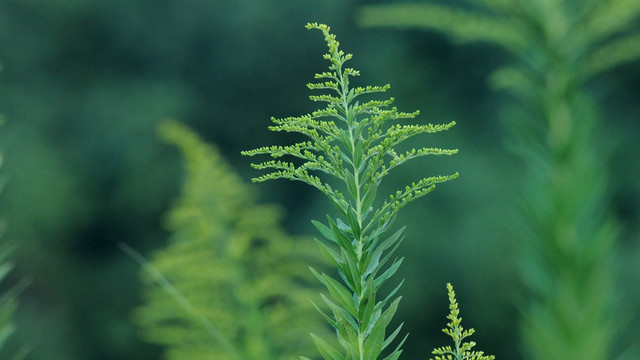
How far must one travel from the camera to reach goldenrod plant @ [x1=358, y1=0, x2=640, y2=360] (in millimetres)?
876

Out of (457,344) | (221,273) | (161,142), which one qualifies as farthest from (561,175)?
(161,142)

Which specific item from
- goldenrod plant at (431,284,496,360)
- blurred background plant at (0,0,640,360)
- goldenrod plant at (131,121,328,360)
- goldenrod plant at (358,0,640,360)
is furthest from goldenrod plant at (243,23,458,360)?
blurred background plant at (0,0,640,360)

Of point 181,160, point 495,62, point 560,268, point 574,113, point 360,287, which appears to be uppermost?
point 495,62

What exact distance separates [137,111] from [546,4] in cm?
832

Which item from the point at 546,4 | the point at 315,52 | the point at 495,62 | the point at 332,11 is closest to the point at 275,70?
the point at 315,52

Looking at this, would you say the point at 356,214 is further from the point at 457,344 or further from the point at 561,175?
the point at 561,175

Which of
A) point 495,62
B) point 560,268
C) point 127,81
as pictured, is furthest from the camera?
point 127,81

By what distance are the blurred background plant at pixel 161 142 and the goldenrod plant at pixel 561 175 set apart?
240 inches

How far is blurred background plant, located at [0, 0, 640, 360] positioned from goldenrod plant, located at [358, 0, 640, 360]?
610 centimetres

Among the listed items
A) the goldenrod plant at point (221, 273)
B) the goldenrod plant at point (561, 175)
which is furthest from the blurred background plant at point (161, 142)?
the goldenrod plant at point (561, 175)

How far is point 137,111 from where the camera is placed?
8.94m

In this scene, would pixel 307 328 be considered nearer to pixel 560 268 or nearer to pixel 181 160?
pixel 560 268

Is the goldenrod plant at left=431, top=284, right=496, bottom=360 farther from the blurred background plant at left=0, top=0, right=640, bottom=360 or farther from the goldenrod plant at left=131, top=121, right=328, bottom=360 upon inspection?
the blurred background plant at left=0, top=0, right=640, bottom=360

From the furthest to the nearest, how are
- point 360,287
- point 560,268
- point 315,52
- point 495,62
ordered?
1. point 315,52
2. point 495,62
3. point 560,268
4. point 360,287
